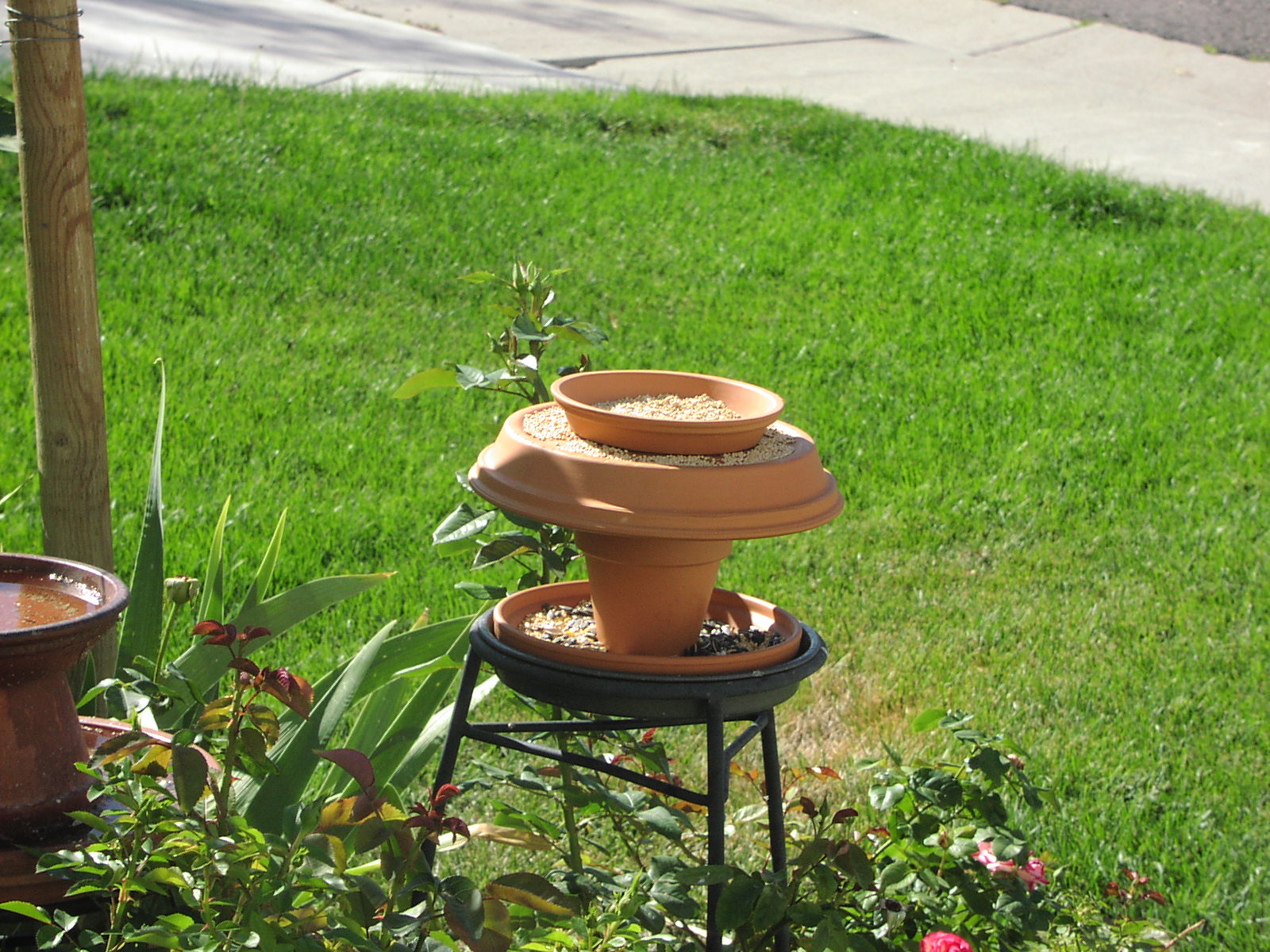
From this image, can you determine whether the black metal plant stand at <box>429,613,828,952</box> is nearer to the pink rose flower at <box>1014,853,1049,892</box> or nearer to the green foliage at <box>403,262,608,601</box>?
the green foliage at <box>403,262,608,601</box>

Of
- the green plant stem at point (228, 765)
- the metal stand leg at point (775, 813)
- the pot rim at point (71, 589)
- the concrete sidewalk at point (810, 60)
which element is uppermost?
the concrete sidewalk at point (810, 60)

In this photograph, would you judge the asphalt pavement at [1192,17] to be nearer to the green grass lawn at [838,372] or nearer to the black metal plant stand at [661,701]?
the green grass lawn at [838,372]

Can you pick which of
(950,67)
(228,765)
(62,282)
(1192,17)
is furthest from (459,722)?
(1192,17)

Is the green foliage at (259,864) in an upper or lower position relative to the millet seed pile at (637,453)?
lower

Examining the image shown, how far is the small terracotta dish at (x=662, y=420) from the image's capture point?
1598 mm

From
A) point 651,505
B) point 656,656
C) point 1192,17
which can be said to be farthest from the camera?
point 1192,17

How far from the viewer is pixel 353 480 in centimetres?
393

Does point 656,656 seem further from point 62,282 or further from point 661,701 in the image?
point 62,282

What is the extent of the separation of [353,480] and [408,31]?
7.93 meters

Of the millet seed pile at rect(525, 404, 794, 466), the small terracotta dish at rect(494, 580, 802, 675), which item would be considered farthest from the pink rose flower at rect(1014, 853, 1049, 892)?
the millet seed pile at rect(525, 404, 794, 466)

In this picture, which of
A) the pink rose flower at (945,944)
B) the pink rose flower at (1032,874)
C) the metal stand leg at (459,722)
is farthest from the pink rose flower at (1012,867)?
the metal stand leg at (459,722)

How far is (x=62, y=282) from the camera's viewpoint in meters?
2.08

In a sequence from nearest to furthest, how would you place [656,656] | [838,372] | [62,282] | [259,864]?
[259,864] → [656,656] → [62,282] → [838,372]

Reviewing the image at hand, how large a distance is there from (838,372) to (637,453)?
11.7ft
